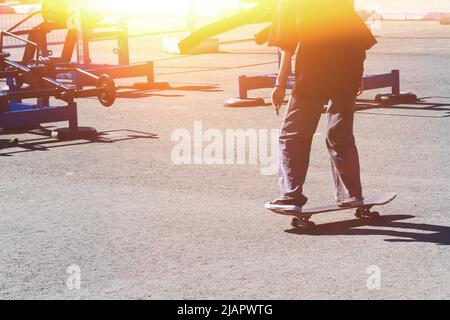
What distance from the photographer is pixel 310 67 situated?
682 cm

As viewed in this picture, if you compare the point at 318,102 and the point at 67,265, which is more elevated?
the point at 318,102

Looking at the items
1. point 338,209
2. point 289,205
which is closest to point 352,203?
point 338,209

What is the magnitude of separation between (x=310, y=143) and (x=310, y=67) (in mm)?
525

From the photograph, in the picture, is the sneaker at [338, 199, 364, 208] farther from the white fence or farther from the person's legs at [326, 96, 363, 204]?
the white fence

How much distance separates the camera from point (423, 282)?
5.64 metres

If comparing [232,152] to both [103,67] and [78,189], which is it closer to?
[78,189]

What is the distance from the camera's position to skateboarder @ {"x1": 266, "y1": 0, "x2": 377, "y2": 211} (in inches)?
266

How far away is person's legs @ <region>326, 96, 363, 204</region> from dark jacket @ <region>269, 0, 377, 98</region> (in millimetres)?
197

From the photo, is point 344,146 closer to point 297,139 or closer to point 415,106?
point 297,139

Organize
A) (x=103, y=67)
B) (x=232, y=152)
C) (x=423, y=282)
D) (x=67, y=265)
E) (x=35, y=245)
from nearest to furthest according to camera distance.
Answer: (x=423, y=282) → (x=67, y=265) → (x=35, y=245) → (x=232, y=152) → (x=103, y=67)

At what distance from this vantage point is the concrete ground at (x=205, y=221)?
5727mm

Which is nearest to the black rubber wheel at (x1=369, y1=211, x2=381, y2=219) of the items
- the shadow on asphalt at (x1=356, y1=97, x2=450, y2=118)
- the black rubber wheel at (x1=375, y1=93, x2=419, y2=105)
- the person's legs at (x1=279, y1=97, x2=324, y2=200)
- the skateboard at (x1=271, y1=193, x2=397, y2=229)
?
the skateboard at (x1=271, y1=193, x2=397, y2=229)

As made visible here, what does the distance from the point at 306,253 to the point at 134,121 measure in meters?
6.37

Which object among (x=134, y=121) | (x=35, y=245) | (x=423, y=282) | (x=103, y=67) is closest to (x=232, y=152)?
(x=134, y=121)
